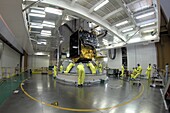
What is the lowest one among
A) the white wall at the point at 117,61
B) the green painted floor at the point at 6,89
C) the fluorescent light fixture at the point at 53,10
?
the green painted floor at the point at 6,89

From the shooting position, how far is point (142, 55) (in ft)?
44.1

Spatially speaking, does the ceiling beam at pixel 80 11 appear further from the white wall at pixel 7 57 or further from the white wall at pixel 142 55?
the white wall at pixel 7 57

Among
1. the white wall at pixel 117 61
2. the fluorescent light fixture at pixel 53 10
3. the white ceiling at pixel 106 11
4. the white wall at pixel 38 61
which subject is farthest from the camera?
the white wall at pixel 38 61

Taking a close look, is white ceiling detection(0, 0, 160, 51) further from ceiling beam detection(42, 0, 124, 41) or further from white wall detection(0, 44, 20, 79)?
white wall detection(0, 44, 20, 79)

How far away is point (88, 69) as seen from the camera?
9.41m

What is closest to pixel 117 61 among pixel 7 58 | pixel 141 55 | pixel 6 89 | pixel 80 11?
pixel 141 55

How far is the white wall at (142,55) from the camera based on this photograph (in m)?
12.4

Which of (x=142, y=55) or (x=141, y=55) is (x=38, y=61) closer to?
(x=141, y=55)

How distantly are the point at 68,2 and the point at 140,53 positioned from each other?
10.9m

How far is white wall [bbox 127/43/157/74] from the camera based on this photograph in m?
12.4

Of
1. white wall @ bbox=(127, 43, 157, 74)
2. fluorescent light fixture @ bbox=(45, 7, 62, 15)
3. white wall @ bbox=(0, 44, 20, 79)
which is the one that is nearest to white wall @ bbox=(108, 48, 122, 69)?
white wall @ bbox=(127, 43, 157, 74)

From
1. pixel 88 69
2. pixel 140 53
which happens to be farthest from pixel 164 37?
pixel 88 69

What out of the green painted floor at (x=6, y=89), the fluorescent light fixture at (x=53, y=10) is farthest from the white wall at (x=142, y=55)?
the green painted floor at (x=6, y=89)

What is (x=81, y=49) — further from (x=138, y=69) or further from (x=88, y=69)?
(x=138, y=69)
